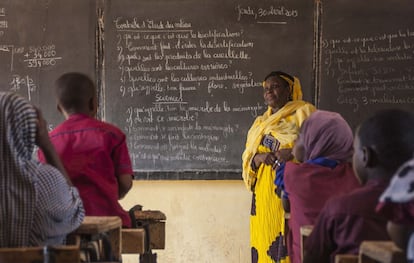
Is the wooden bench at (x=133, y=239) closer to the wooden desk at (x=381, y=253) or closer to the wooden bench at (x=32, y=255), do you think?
the wooden bench at (x=32, y=255)

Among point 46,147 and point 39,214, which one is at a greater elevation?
point 46,147

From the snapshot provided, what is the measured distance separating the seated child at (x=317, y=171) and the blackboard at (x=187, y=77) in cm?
171

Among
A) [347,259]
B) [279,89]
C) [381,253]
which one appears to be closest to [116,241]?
[347,259]

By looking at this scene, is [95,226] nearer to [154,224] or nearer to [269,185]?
[154,224]

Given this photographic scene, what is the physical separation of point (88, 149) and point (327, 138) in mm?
1037

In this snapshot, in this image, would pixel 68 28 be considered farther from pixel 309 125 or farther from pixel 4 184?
pixel 4 184

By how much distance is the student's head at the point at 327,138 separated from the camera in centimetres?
318

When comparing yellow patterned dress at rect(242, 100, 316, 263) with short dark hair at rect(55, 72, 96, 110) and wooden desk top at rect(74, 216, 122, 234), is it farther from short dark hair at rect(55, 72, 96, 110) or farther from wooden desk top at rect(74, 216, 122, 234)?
wooden desk top at rect(74, 216, 122, 234)

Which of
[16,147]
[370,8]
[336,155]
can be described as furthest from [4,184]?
[370,8]

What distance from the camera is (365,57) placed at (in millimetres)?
4977

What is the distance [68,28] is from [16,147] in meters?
3.12

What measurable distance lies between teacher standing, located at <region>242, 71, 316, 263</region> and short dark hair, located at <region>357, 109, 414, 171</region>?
2368 millimetres

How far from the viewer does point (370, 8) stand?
4.98 metres

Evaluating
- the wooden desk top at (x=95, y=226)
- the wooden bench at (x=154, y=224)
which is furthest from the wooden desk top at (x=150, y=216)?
the wooden desk top at (x=95, y=226)
